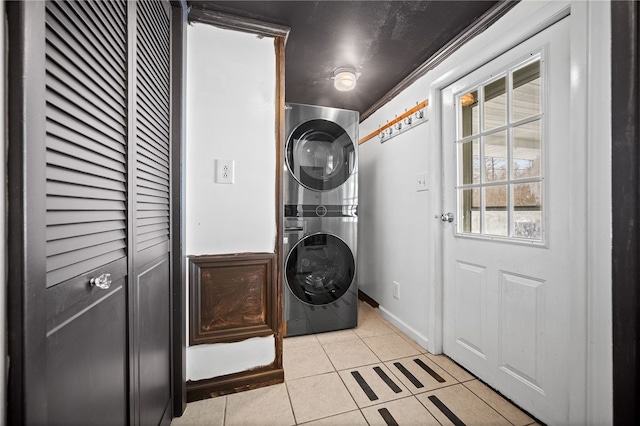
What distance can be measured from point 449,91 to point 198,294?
2043 mm

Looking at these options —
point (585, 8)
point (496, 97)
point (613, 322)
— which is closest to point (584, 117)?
point (585, 8)

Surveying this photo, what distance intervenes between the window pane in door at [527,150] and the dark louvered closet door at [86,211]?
174 cm

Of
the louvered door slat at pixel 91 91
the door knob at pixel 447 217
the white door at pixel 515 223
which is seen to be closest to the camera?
the louvered door slat at pixel 91 91

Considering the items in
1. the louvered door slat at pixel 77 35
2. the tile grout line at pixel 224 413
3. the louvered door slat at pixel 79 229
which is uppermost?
the louvered door slat at pixel 77 35

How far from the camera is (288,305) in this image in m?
2.22

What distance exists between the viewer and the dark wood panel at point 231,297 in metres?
1.50

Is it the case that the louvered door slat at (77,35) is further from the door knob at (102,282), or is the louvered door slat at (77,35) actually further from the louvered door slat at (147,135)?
the door knob at (102,282)

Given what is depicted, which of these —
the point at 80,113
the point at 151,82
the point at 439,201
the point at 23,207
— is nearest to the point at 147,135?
the point at 151,82

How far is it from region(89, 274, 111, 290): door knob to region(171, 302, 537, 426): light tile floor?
3.47ft

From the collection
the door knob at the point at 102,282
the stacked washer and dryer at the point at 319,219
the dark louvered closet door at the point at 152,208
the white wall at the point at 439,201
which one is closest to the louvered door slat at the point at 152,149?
the dark louvered closet door at the point at 152,208

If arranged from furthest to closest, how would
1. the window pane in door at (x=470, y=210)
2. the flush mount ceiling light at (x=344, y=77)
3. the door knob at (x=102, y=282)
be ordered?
1. the flush mount ceiling light at (x=344, y=77)
2. the window pane in door at (x=470, y=210)
3. the door knob at (x=102, y=282)

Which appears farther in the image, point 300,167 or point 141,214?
point 300,167

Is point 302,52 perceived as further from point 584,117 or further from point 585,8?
point 584,117

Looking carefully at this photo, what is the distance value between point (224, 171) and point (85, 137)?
2.99ft
